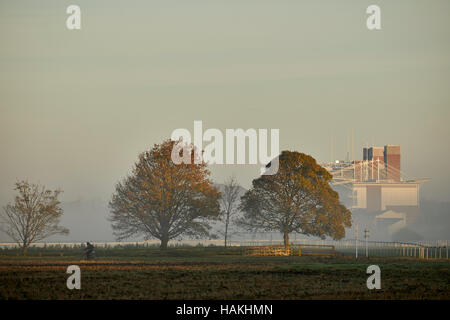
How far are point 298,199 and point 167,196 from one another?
1418 centimetres

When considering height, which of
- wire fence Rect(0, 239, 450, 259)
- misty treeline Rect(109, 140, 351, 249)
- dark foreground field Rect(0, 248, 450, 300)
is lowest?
wire fence Rect(0, 239, 450, 259)

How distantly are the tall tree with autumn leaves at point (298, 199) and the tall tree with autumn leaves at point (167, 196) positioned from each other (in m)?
5.54

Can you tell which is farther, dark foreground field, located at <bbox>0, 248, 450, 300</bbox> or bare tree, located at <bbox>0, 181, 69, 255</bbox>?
bare tree, located at <bbox>0, 181, 69, 255</bbox>

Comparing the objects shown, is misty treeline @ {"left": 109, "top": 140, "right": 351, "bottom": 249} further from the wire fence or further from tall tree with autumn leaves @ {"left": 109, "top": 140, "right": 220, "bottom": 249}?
the wire fence

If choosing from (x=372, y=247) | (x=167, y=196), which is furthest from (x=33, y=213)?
(x=372, y=247)

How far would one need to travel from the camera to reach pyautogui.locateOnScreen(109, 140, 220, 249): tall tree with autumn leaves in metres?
73.1

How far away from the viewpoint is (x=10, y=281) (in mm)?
35250

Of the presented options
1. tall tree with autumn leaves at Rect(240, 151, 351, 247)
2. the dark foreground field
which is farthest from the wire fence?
the dark foreground field

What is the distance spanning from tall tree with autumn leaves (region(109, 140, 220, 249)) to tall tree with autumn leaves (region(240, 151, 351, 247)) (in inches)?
218

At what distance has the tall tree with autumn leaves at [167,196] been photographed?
73125 millimetres

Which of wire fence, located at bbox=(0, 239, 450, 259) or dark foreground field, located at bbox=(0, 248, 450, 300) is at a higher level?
dark foreground field, located at bbox=(0, 248, 450, 300)

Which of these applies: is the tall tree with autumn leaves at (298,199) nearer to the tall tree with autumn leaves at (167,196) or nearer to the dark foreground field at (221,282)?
the tall tree with autumn leaves at (167,196)

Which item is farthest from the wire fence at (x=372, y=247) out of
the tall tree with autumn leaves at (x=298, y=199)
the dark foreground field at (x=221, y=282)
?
the dark foreground field at (x=221, y=282)
